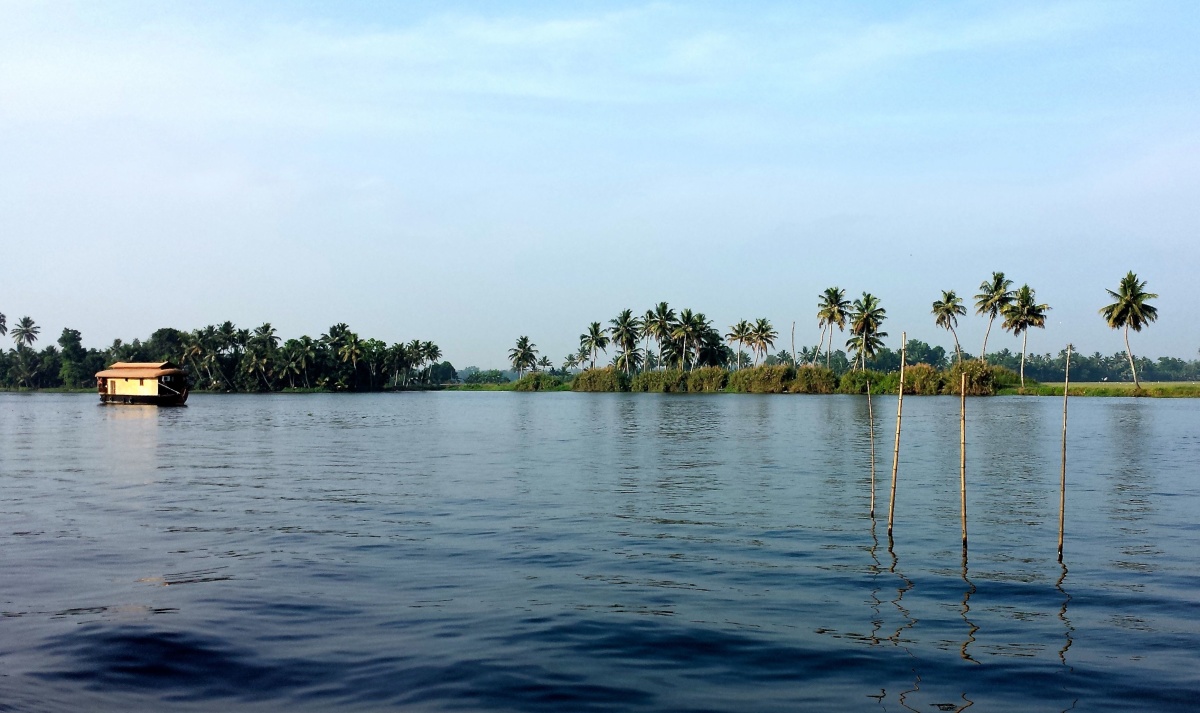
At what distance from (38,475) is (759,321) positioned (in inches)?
4770

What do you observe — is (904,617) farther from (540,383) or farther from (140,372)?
(540,383)

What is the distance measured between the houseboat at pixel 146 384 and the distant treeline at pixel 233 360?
2501 inches

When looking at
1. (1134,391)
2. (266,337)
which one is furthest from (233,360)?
(1134,391)

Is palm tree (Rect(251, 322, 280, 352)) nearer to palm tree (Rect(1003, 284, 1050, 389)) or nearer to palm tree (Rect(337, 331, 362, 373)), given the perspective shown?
palm tree (Rect(337, 331, 362, 373))

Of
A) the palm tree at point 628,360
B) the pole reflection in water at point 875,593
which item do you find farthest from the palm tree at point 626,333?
the pole reflection in water at point 875,593

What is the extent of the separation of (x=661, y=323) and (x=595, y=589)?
429ft

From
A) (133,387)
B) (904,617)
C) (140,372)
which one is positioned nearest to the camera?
(904,617)

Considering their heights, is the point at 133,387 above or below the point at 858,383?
below

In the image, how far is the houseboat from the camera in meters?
93.4

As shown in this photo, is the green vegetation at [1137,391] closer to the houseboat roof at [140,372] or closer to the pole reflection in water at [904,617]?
the houseboat roof at [140,372]

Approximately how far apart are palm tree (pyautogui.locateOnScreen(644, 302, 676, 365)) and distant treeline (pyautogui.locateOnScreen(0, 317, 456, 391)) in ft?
189

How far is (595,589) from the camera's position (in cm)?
1455

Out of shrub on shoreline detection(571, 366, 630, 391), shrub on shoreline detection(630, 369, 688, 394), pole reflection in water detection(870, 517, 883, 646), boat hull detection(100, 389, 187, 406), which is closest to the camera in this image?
pole reflection in water detection(870, 517, 883, 646)

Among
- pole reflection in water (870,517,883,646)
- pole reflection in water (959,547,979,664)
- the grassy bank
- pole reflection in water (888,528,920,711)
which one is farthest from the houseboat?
the grassy bank
